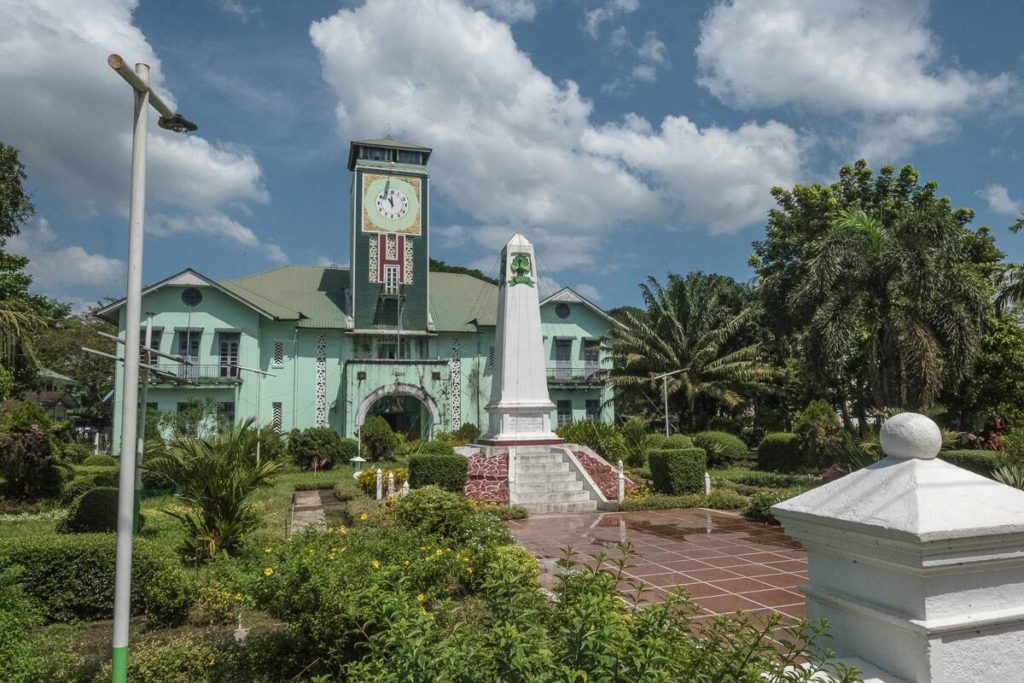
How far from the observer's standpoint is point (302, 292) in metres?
33.6

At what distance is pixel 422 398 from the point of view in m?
31.6

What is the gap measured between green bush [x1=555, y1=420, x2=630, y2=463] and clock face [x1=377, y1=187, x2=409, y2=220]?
50.8 ft

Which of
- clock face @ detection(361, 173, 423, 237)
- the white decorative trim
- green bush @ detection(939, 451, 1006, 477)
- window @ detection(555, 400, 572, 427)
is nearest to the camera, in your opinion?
green bush @ detection(939, 451, 1006, 477)

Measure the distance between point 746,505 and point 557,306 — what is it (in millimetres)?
20605

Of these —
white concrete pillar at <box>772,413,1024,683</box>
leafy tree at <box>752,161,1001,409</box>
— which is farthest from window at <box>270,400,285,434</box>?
white concrete pillar at <box>772,413,1024,683</box>

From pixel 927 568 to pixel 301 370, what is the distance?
31.2 m

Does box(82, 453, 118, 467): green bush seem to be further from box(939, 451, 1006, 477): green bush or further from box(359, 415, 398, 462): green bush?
box(939, 451, 1006, 477): green bush

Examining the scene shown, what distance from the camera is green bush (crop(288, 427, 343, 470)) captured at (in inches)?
1033

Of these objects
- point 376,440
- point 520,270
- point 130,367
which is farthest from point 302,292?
point 130,367

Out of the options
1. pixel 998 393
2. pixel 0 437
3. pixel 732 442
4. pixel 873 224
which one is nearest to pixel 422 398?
pixel 732 442

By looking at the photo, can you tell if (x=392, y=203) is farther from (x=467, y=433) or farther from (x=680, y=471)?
(x=680, y=471)

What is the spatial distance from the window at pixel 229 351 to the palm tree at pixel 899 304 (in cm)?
2319

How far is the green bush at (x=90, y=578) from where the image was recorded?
6777mm

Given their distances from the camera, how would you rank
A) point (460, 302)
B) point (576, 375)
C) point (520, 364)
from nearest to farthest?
1. point (520, 364)
2. point (576, 375)
3. point (460, 302)
